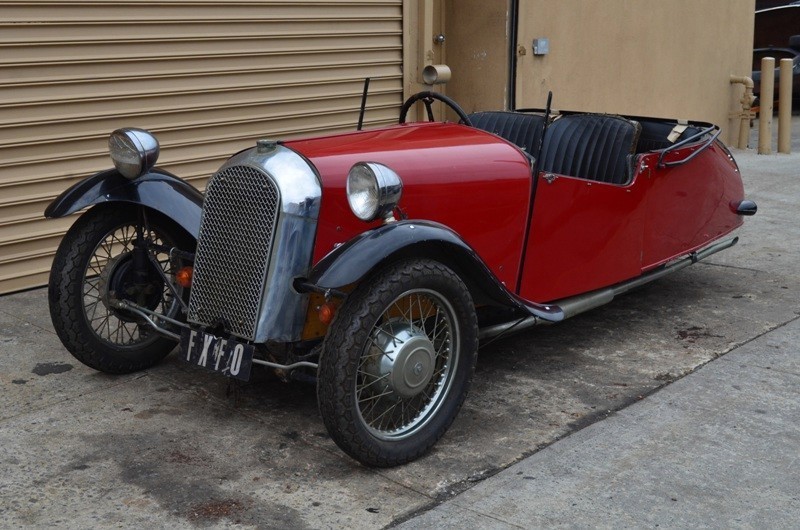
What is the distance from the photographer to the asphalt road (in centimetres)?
351

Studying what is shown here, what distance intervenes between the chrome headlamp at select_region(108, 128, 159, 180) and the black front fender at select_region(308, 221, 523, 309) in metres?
1.22

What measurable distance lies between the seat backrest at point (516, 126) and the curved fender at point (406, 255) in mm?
1511

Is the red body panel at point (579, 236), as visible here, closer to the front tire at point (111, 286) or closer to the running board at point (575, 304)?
the running board at point (575, 304)

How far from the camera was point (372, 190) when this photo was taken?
3.77m

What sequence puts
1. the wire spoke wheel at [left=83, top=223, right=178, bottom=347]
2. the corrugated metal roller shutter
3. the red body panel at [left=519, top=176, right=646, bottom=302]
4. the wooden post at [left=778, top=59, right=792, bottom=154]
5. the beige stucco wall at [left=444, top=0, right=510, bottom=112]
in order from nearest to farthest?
the wire spoke wheel at [left=83, top=223, right=178, bottom=347] → the red body panel at [left=519, top=176, right=646, bottom=302] → the corrugated metal roller shutter → the beige stucco wall at [left=444, top=0, right=510, bottom=112] → the wooden post at [left=778, top=59, right=792, bottom=154]

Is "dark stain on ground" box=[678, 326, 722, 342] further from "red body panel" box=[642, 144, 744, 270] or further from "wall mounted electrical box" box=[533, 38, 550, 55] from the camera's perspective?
"wall mounted electrical box" box=[533, 38, 550, 55]

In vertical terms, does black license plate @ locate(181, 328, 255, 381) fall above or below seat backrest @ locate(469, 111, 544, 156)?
below

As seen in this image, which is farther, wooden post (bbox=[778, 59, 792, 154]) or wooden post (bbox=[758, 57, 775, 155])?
wooden post (bbox=[758, 57, 775, 155])

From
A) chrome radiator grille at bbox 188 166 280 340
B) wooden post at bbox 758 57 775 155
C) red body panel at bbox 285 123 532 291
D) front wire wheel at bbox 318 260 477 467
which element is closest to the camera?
front wire wheel at bbox 318 260 477 467

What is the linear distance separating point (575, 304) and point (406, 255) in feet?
4.39

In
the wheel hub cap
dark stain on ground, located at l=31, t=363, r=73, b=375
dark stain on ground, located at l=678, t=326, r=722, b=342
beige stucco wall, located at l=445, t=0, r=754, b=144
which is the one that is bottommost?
dark stain on ground, located at l=31, t=363, r=73, b=375

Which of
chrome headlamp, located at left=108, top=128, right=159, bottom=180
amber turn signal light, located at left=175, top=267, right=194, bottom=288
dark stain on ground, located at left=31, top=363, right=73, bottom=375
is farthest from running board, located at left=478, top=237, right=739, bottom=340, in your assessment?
dark stain on ground, located at left=31, top=363, right=73, bottom=375

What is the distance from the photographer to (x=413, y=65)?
8.43m

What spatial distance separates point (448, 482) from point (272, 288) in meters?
0.99
